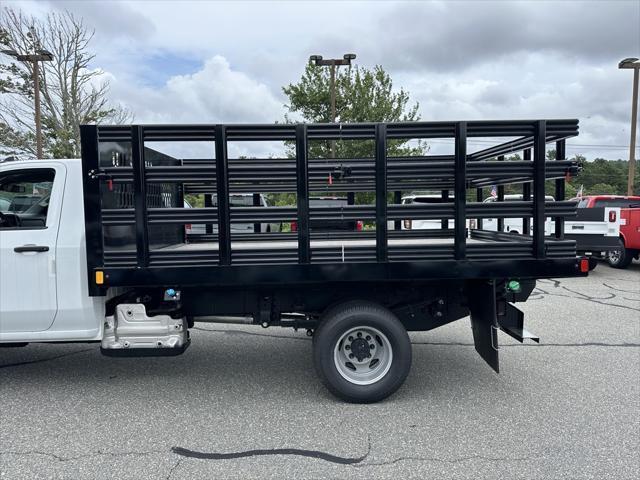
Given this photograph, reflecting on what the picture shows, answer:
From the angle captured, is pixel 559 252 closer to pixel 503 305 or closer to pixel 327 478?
pixel 503 305

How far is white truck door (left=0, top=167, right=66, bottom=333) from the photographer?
4059mm

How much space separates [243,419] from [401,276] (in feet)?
5.56

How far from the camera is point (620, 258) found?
12.6m

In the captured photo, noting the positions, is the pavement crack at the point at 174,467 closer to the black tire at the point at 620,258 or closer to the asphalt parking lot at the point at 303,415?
the asphalt parking lot at the point at 303,415

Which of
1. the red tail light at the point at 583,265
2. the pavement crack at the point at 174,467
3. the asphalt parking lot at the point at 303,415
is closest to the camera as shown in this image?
the pavement crack at the point at 174,467

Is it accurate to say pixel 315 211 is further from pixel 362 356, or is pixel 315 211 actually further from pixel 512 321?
pixel 512 321

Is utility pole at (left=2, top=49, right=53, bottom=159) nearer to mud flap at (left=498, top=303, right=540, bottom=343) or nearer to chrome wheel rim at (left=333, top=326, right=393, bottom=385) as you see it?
chrome wheel rim at (left=333, top=326, right=393, bottom=385)

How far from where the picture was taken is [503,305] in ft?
14.2

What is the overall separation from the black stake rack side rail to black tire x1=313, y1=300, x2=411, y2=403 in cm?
38

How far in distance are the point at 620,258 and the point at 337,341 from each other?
37.7ft

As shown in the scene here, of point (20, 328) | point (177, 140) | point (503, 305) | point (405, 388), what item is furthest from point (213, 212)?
point (503, 305)

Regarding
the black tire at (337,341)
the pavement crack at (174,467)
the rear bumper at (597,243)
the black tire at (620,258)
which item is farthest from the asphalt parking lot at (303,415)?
the black tire at (620,258)

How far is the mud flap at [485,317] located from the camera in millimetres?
4023

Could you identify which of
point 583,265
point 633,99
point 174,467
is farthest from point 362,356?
point 633,99
